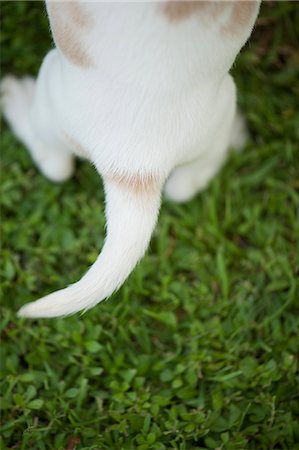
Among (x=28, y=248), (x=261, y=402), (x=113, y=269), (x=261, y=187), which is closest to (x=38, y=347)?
(x=28, y=248)

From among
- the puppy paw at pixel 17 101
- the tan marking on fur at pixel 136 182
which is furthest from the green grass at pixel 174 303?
the tan marking on fur at pixel 136 182

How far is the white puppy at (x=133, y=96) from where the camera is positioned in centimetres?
151

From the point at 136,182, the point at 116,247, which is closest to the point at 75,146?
the point at 136,182

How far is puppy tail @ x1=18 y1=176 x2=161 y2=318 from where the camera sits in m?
1.63

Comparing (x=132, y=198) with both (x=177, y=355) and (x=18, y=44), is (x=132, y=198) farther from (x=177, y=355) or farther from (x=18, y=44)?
(x=18, y=44)

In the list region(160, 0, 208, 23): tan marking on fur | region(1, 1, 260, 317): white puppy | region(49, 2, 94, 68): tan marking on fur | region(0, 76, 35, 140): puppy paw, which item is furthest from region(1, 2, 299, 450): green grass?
region(160, 0, 208, 23): tan marking on fur

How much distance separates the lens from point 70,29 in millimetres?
1580

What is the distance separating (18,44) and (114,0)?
105 centimetres

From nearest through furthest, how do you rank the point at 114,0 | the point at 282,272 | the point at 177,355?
the point at 114,0
the point at 177,355
the point at 282,272

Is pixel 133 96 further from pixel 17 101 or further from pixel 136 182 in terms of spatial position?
pixel 17 101

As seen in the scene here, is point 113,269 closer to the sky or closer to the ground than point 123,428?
closer to the sky

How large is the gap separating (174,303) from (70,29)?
101 centimetres

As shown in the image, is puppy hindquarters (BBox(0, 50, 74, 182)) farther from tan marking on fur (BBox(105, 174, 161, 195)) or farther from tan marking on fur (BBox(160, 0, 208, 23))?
tan marking on fur (BBox(160, 0, 208, 23))

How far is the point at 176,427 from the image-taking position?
1.91 m
